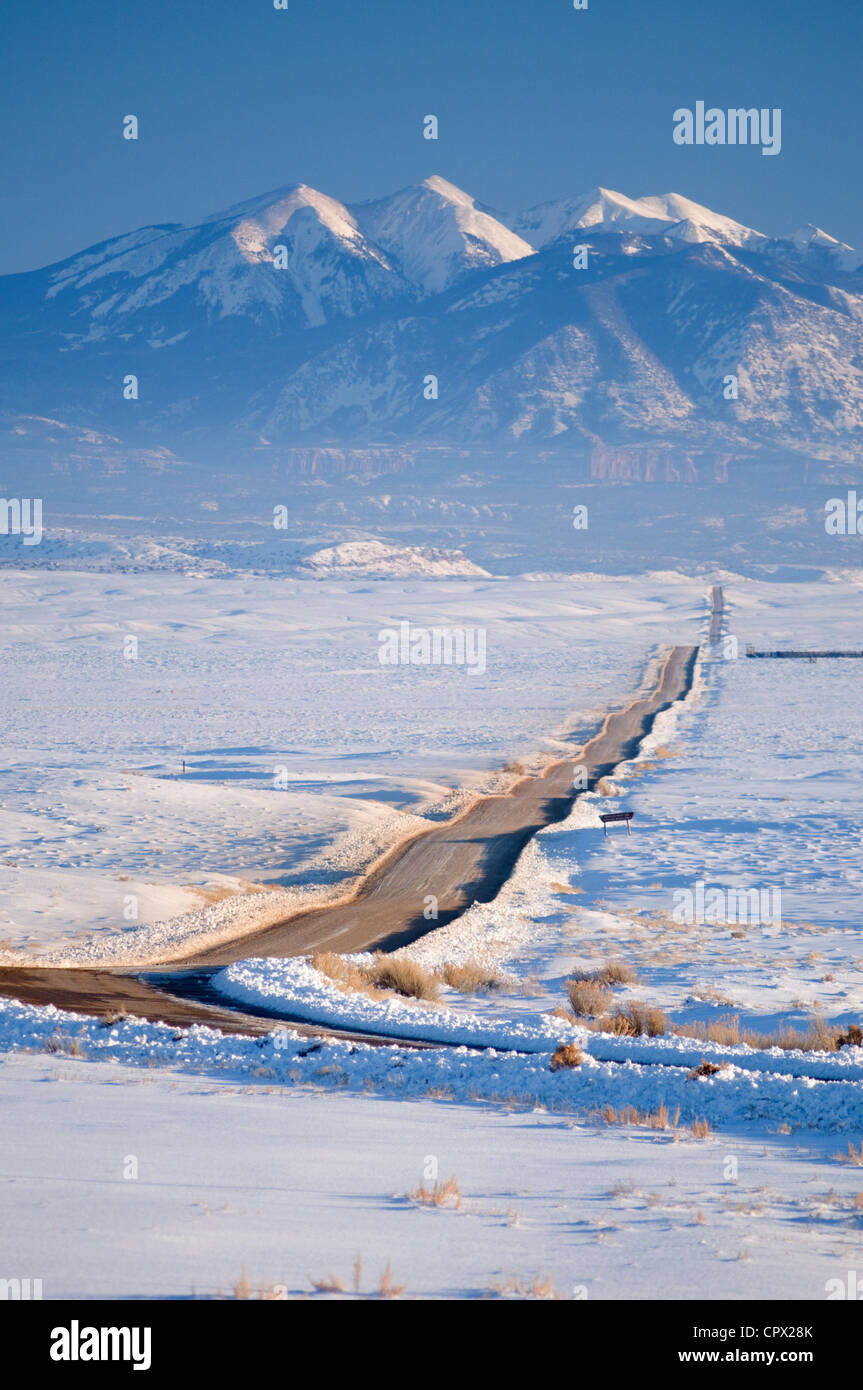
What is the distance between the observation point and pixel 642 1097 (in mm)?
11008

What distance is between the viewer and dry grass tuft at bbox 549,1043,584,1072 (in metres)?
11.7

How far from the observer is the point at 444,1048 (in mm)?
12977

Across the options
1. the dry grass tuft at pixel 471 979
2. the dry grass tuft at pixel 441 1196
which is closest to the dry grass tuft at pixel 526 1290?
the dry grass tuft at pixel 441 1196

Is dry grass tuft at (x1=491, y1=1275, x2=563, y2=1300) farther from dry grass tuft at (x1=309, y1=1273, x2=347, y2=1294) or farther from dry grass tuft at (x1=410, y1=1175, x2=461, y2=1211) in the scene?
dry grass tuft at (x1=410, y1=1175, x2=461, y2=1211)

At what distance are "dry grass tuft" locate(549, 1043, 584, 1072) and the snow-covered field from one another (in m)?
0.09

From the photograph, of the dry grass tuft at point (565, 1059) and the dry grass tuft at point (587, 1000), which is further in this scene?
the dry grass tuft at point (587, 1000)

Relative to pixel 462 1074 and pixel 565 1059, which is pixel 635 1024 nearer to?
pixel 565 1059

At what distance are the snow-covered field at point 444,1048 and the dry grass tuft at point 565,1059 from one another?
9 centimetres

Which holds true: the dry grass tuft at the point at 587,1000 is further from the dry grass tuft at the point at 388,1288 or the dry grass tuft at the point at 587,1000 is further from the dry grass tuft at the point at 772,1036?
the dry grass tuft at the point at 388,1288

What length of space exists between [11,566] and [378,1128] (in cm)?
15783

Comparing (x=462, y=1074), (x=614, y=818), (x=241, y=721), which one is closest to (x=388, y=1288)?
(x=462, y=1074)

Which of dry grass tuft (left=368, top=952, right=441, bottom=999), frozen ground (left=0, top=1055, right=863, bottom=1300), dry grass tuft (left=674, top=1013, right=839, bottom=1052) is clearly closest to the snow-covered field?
frozen ground (left=0, top=1055, right=863, bottom=1300)

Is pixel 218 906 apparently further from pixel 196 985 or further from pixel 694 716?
pixel 694 716

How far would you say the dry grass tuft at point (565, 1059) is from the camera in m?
11.7
